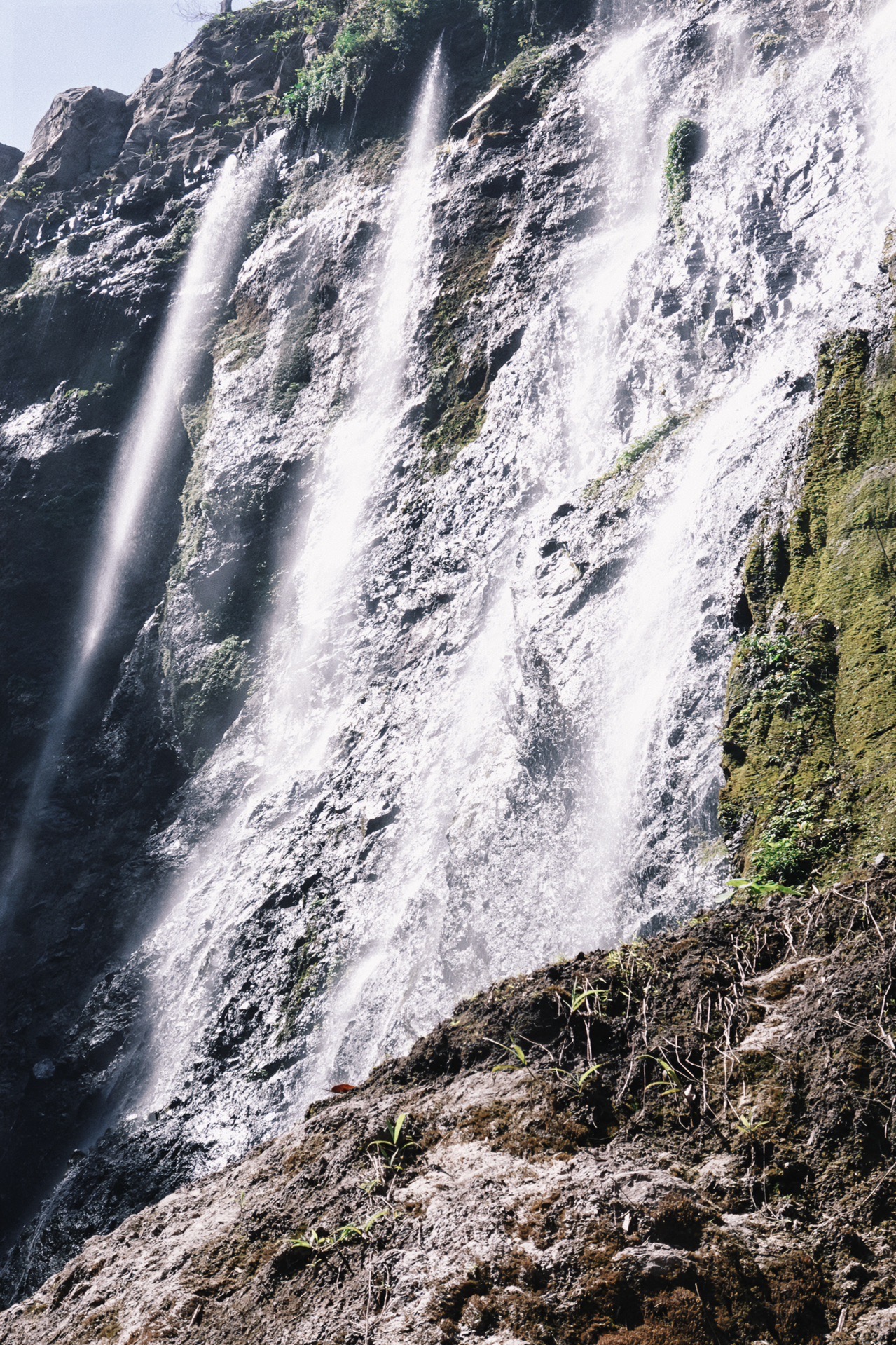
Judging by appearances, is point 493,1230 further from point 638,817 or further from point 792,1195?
point 638,817

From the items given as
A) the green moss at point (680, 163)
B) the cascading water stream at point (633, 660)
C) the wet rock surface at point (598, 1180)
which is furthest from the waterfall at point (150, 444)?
the wet rock surface at point (598, 1180)

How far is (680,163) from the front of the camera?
32.9ft

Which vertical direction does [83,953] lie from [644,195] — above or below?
below

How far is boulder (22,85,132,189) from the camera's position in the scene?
20.9 meters

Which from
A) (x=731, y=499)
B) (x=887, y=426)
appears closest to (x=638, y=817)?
(x=731, y=499)

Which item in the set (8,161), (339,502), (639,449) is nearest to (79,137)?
(8,161)

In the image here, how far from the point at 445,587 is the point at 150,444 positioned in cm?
834

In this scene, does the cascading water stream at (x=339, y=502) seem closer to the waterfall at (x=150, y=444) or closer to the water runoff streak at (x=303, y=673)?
the water runoff streak at (x=303, y=673)

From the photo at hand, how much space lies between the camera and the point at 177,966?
974 centimetres

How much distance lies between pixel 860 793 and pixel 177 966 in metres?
7.68

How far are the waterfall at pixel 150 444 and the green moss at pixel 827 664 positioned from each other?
11425 millimetres

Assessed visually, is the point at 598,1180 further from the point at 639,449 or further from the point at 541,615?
the point at 639,449

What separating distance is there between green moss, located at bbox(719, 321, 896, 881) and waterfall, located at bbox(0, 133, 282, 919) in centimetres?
1143

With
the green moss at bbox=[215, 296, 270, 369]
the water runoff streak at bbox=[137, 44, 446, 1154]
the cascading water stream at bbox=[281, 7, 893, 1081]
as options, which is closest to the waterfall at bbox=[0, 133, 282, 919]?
the green moss at bbox=[215, 296, 270, 369]
